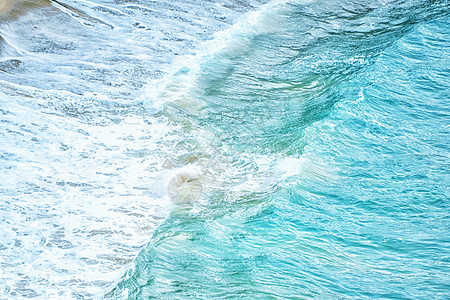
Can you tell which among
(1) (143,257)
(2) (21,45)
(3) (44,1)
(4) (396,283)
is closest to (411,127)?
(4) (396,283)

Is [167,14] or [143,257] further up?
[167,14]

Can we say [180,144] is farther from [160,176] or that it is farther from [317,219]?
[317,219]

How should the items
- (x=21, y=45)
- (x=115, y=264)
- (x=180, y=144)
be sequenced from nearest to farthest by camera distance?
(x=115, y=264) → (x=180, y=144) → (x=21, y=45)

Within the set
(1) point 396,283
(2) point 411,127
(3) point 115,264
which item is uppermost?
(2) point 411,127

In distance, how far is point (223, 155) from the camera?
24.5 ft

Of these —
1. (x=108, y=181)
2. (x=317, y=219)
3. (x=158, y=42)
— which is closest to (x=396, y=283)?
(x=317, y=219)

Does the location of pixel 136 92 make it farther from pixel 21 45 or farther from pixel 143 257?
pixel 143 257

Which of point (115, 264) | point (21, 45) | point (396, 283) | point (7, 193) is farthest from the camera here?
point (21, 45)

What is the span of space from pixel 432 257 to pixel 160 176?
Result: 3.40 m

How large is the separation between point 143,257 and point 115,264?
301 millimetres

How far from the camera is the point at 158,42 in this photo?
10.7m

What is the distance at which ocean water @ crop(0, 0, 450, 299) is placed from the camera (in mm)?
5621

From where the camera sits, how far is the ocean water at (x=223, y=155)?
5621 mm

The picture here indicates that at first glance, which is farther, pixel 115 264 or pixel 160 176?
pixel 160 176
